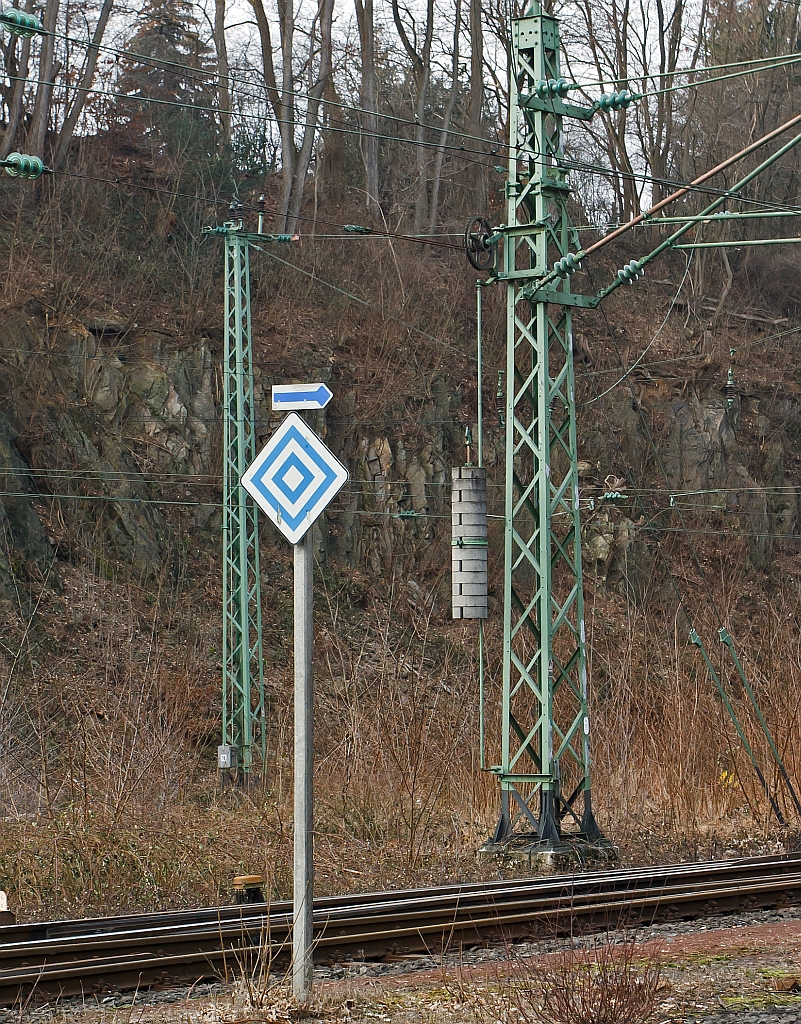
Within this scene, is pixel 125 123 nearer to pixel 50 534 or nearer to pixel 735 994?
pixel 50 534

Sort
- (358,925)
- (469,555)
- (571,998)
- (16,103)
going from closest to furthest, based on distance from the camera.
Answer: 1. (571,998)
2. (358,925)
3. (469,555)
4. (16,103)

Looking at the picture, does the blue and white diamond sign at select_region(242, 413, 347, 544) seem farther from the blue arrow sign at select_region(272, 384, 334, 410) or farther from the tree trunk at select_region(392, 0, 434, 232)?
the tree trunk at select_region(392, 0, 434, 232)

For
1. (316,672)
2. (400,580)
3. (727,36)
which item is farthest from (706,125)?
(316,672)

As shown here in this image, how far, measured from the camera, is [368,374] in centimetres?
3766

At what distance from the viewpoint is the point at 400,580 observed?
3462 cm

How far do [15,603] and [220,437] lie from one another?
736 cm

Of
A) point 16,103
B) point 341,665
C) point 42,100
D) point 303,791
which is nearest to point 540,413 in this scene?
point 341,665

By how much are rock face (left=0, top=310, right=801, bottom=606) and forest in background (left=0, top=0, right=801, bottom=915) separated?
8cm

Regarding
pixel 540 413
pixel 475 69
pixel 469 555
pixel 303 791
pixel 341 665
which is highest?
pixel 475 69

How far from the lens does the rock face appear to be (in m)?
31.0

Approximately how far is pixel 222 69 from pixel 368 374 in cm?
915

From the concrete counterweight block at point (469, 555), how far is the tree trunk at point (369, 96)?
24.3 metres

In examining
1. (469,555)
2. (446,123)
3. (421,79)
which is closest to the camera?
(469,555)

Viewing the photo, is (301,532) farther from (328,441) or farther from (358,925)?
(328,441)
